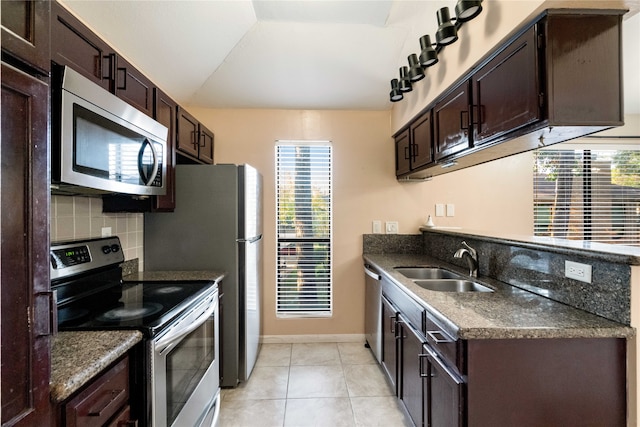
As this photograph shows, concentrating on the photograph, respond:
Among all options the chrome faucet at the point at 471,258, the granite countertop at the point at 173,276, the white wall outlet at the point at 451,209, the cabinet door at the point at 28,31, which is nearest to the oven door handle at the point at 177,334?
the granite countertop at the point at 173,276

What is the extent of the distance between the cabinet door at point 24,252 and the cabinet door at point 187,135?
1.65 metres

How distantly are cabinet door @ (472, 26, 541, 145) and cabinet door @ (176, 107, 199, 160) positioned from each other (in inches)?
78.7

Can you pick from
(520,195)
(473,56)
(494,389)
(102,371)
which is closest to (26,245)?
(102,371)

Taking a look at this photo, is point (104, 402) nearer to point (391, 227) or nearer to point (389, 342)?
point (389, 342)

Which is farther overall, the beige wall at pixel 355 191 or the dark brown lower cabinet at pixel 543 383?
the beige wall at pixel 355 191

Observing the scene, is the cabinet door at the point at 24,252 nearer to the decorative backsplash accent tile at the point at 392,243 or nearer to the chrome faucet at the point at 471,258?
the chrome faucet at the point at 471,258

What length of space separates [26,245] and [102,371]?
22.1 inches

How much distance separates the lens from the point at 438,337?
1362mm

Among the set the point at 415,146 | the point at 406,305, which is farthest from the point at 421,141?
the point at 406,305

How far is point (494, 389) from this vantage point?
45.7 inches

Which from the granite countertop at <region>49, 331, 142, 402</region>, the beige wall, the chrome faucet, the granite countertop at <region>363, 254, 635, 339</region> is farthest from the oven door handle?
the chrome faucet

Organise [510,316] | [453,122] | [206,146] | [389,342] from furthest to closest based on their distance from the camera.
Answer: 1. [206,146]
2. [389,342]
3. [453,122]
4. [510,316]

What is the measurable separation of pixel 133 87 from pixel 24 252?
4.54ft

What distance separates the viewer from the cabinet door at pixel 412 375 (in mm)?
1593
